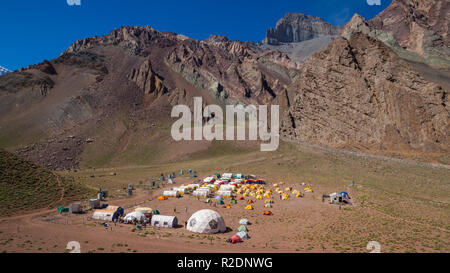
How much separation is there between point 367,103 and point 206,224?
62943mm

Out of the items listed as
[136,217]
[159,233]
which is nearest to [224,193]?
[136,217]

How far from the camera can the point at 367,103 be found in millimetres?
69938

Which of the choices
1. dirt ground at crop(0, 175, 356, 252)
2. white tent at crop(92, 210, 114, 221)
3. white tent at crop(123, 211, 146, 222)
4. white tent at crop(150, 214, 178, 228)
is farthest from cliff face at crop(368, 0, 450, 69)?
white tent at crop(92, 210, 114, 221)

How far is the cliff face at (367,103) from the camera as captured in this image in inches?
2490

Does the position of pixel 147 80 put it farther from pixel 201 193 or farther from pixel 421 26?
pixel 421 26

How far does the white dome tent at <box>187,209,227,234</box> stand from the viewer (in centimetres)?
2395

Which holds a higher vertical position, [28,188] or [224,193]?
[28,188]

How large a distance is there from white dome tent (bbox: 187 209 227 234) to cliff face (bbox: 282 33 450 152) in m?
56.4

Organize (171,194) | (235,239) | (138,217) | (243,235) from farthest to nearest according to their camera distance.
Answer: (171,194) < (138,217) < (243,235) < (235,239)

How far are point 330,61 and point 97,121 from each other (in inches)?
3669

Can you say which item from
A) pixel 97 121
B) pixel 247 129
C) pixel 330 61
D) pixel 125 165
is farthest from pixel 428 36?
pixel 97 121

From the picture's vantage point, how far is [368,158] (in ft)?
200

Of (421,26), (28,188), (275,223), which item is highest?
(421,26)

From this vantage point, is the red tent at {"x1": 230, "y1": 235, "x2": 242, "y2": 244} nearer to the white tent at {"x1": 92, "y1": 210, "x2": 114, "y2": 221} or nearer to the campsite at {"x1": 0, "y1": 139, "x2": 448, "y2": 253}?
the campsite at {"x1": 0, "y1": 139, "x2": 448, "y2": 253}
